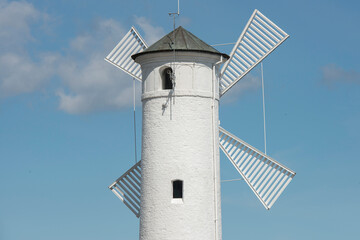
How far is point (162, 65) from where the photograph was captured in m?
25.4

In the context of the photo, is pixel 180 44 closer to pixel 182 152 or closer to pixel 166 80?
pixel 166 80

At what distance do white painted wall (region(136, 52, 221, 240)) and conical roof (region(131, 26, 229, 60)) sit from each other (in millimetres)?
158

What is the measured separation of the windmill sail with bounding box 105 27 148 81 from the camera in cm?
2777

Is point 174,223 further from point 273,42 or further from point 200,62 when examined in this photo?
point 273,42

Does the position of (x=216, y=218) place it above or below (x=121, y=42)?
below

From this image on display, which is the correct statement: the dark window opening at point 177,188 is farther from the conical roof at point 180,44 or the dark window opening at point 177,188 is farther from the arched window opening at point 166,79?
the conical roof at point 180,44

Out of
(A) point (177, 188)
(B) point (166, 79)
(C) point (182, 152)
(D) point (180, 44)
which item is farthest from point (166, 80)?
(A) point (177, 188)

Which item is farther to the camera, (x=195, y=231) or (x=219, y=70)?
(x=219, y=70)

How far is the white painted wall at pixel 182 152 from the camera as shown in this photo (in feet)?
80.8

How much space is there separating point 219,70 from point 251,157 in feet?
8.80

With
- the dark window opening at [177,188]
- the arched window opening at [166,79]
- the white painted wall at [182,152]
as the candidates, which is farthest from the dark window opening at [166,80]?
the dark window opening at [177,188]

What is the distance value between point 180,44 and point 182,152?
3.05 metres

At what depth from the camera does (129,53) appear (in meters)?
28.0

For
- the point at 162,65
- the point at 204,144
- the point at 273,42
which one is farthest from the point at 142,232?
the point at 273,42
